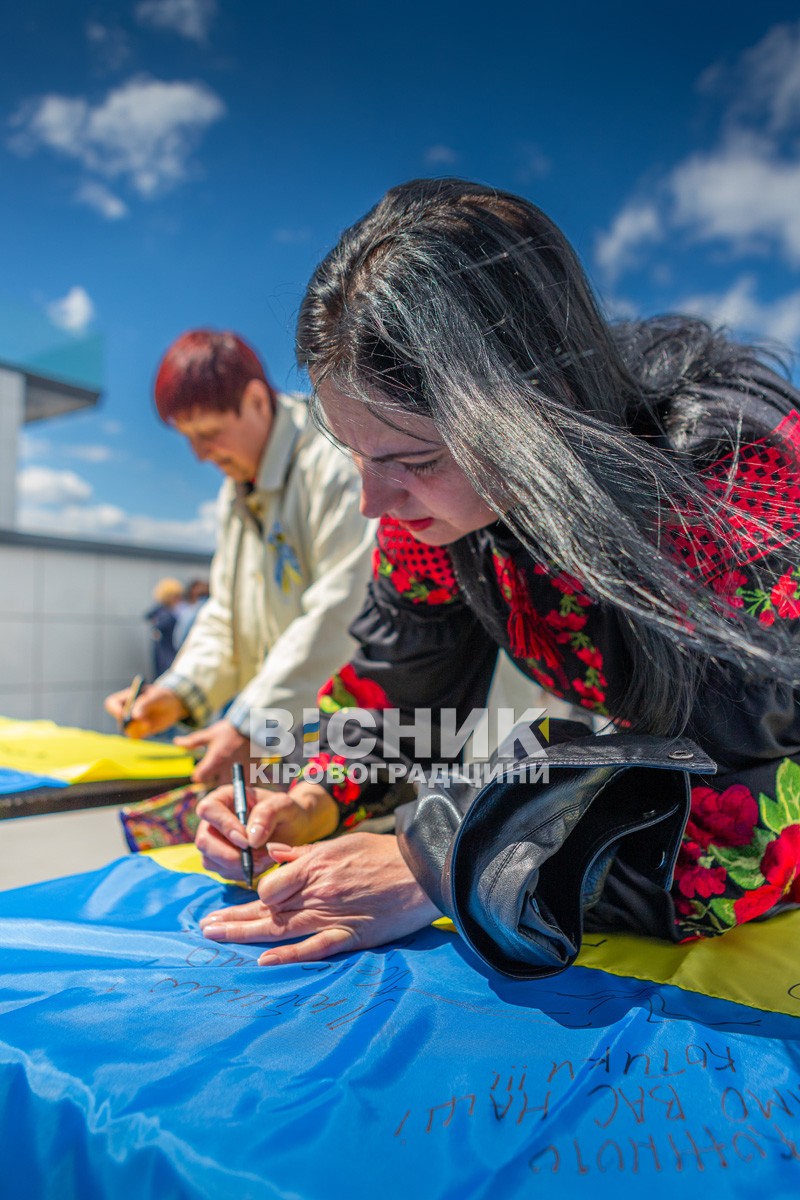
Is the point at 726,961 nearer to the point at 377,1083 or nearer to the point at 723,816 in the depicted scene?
the point at 723,816

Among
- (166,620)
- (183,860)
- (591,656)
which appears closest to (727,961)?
(591,656)

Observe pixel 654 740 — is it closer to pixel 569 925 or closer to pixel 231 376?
pixel 569 925

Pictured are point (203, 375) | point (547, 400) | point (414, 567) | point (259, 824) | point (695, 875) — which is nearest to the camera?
point (547, 400)

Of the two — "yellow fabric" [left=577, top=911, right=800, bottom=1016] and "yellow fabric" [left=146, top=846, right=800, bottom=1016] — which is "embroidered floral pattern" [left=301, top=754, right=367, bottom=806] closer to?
"yellow fabric" [left=146, top=846, right=800, bottom=1016]

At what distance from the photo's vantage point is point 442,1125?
1.99 feet

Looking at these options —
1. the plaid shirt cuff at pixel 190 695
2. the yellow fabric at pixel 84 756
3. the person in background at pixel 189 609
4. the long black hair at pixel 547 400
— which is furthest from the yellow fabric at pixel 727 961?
the person in background at pixel 189 609

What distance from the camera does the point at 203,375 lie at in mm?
1927

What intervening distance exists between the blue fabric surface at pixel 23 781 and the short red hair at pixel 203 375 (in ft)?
2.80

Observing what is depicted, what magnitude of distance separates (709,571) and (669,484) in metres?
0.10

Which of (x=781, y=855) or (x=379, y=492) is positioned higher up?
(x=379, y=492)

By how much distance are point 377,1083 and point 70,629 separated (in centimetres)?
464

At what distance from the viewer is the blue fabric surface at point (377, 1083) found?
56 cm

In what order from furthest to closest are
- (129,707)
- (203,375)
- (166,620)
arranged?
(166,620)
(129,707)
(203,375)

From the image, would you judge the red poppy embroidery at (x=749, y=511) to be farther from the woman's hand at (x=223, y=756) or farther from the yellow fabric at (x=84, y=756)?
the yellow fabric at (x=84, y=756)
